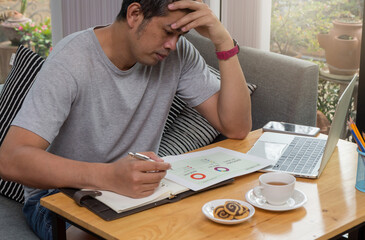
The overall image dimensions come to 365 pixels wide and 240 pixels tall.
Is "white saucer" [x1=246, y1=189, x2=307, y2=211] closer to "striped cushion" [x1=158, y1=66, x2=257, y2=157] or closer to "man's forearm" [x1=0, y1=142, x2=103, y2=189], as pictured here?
"man's forearm" [x1=0, y1=142, x2=103, y2=189]

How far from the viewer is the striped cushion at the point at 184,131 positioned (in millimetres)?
2252

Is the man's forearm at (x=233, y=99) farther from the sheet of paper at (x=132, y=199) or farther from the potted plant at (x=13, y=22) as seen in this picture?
the potted plant at (x=13, y=22)

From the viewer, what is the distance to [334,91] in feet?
8.89

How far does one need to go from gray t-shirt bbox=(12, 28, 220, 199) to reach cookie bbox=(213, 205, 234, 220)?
51 cm

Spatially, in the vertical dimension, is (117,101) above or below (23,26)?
above

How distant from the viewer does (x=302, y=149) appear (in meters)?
1.66

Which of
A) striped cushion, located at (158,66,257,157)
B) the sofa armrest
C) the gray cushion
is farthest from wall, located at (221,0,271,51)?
the gray cushion

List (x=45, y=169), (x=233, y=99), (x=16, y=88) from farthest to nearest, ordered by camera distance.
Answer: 1. (x=16, y=88)
2. (x=233, y=99)
3. (x=45, y=169)

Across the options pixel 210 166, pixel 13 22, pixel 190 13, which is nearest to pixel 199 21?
pixel 190 13

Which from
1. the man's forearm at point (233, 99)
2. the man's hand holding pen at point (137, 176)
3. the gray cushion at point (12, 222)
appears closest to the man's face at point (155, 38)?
the man's forearm at point (233, 99)

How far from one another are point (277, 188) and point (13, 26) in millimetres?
3346

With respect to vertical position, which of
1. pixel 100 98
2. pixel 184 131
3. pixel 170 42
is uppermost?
pixel 170 42

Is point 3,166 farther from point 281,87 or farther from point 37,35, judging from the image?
point 37,35

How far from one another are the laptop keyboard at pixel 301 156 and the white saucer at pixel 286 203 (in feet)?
0.55
